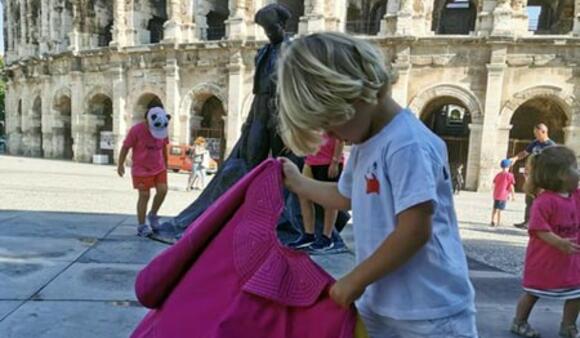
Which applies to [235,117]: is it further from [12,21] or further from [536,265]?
[12,21]

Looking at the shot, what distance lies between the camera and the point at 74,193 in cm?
1045

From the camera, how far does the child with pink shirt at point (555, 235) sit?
10.0 ft

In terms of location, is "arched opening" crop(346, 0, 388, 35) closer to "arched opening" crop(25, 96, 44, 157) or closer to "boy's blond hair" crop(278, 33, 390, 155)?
"arched opening" crop(25, 96, 44, 157)

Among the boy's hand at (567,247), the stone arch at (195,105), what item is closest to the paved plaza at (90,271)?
the boy's hand at (567,247)

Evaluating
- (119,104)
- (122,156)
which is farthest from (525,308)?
(119,104)

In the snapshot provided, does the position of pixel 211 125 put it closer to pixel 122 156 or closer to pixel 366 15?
pixel 366 15

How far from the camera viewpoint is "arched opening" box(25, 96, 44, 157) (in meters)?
31.6

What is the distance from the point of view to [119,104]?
81.9 ft

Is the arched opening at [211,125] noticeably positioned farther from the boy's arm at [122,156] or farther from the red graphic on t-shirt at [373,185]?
the red graphic on t-shirt at [373,185]

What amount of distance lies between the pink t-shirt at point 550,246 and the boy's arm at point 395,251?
2182 mm

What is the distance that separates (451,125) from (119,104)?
18465mm

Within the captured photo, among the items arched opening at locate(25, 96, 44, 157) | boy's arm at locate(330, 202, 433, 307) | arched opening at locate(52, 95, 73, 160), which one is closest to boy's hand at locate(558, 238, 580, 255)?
boy's arm at locate(330, 202, 433, 307)

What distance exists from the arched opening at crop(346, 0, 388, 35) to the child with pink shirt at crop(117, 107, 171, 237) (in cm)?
2176

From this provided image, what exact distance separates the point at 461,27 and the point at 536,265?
2566 cm
